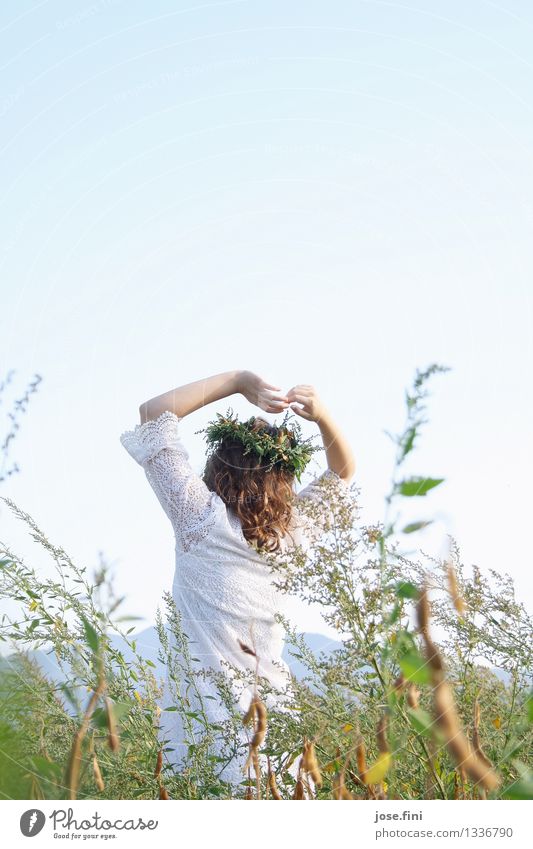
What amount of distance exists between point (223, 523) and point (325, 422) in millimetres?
774

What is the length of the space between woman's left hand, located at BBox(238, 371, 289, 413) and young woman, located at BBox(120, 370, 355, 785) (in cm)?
33

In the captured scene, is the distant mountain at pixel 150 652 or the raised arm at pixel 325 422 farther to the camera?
the raised arm at pixel 325 422

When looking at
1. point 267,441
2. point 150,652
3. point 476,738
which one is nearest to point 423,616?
point 476,738

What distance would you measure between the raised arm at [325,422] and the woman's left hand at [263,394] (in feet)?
0.08

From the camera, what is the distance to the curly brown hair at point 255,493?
253 centimetres

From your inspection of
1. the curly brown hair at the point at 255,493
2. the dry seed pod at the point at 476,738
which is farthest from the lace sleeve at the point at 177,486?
the dry seed pod at the point at 476,738

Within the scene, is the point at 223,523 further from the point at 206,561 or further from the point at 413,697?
the point at 413,697

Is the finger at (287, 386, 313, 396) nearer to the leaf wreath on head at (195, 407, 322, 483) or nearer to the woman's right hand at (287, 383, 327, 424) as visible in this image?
the woman's right hand at (287, 383, 327, 424)
